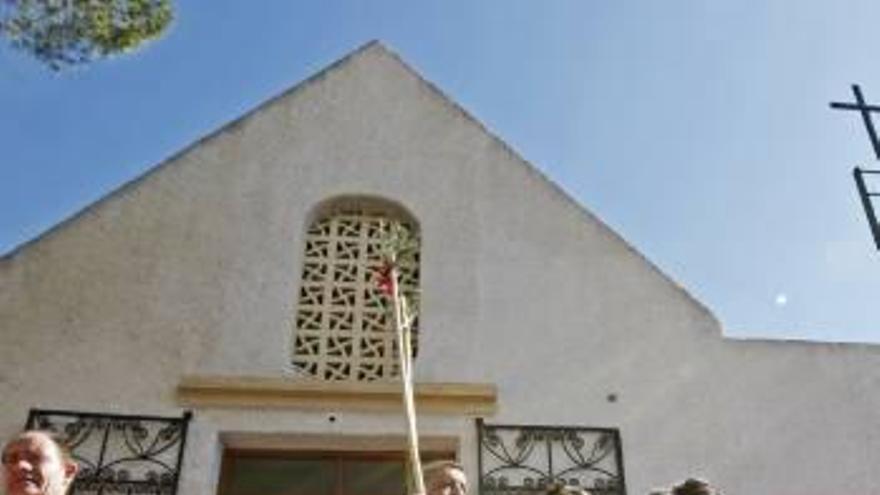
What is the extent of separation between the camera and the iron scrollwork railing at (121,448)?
5859mm

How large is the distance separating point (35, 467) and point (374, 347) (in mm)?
4050

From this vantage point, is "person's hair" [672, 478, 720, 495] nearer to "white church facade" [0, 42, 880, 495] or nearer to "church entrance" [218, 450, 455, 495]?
"white church facade" [0, 42, 880, 495]

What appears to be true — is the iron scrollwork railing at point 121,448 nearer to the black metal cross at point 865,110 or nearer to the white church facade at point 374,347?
the white church facade at point 374,347

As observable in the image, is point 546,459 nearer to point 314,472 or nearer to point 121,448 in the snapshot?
point 314,472

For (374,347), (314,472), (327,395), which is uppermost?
(374,347)

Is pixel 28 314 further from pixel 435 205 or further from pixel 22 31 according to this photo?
pixel 435 205

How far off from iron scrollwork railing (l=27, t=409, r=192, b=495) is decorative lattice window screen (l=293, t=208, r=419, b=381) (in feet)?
3.22

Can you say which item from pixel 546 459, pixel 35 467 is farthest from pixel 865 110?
pixel 35 467

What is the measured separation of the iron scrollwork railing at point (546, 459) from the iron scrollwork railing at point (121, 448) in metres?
1.88

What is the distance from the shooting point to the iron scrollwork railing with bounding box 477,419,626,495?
610 centimetres

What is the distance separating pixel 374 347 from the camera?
6.78 metres

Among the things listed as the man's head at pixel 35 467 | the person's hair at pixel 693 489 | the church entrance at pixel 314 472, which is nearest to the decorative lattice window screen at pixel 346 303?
the church entrance at pixel 314 472

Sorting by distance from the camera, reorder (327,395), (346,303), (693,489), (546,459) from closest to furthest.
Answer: (693,489), (546,459), (327,395), (346,303)

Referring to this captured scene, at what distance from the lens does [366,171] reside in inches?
299
